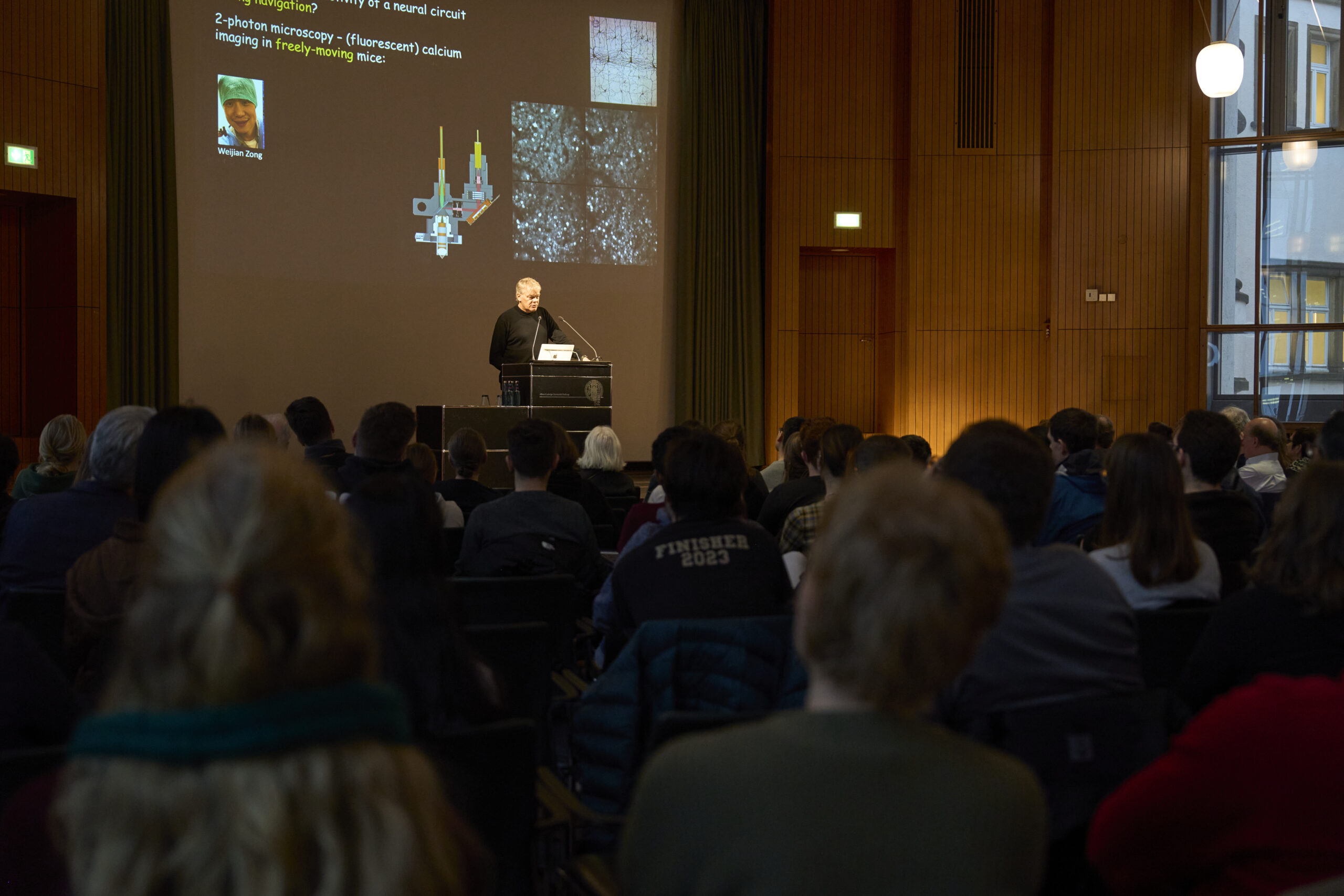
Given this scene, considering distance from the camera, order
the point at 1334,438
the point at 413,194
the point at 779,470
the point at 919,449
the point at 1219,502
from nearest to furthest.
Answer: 1. the point at 1219,502
2. the point at 1334,438
3. the point at 919,449
4. the point at 779,470
5. the point at 413,194

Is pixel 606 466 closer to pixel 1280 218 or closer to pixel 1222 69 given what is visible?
pixel 1222 69

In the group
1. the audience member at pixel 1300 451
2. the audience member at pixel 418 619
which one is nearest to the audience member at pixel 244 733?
the audience member at pixel 418 619

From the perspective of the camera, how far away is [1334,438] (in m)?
3.27

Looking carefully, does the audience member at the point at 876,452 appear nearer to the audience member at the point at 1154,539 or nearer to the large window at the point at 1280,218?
the audience member at the point at 1154,539

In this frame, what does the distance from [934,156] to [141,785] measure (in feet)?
34.0

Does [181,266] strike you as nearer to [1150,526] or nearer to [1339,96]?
[1150,526]

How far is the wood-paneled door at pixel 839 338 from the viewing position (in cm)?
1106

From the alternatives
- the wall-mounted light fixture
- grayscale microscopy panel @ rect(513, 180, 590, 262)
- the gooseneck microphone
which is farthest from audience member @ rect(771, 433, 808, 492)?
the wall-mounted light fixture

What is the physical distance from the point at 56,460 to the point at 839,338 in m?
8.13

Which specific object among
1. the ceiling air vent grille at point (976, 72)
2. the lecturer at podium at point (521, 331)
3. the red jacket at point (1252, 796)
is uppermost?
the ceiling air vent grille at point (976, 72)

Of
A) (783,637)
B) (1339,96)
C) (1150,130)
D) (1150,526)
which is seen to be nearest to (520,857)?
(783,637)

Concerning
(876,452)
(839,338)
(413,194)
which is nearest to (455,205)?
(413,194)

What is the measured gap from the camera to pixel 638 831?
103 cm

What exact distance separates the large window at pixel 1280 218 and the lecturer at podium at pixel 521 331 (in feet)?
20.6
